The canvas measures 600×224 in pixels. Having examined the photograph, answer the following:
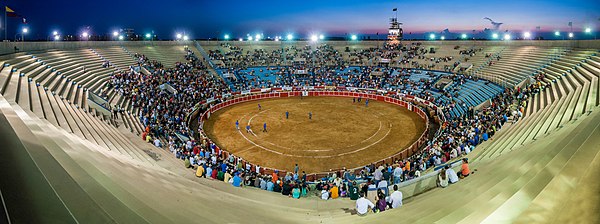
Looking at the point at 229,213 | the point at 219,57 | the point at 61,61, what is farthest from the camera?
the point at 219,57

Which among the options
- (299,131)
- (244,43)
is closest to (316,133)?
(299,131)

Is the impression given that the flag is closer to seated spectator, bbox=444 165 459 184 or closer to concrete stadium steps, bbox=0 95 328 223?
concrete stadium steps, bbox=0 95 328 223

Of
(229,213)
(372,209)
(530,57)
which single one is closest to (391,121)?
(530,57)

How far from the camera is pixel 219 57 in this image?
2500 inches

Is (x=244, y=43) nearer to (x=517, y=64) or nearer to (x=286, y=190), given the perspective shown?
(x=517, y=64)

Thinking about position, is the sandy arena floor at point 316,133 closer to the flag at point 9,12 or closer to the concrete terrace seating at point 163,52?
the concrete terrace seating at point 163,52

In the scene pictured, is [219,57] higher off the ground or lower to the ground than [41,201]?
higher

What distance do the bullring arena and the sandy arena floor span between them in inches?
9.6

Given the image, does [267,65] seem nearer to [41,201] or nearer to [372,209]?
[372,209]

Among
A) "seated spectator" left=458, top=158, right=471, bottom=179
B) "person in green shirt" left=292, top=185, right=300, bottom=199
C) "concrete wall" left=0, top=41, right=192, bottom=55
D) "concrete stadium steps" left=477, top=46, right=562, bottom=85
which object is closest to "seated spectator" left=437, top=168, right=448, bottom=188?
"seated spectator" left=458, top=158, right=471, bottom=179

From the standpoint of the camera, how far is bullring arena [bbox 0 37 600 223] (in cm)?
559

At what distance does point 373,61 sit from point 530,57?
85.5 ft

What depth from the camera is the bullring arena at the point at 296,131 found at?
5590 millimetres

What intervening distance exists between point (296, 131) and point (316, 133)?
2.02 meters
